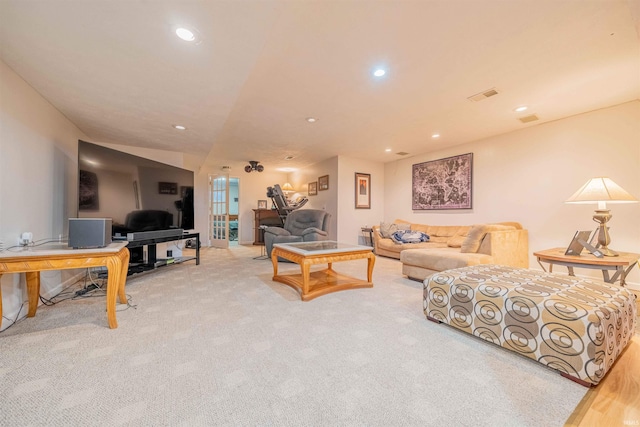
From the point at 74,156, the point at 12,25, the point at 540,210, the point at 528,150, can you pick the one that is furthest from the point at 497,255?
the point at 74,156

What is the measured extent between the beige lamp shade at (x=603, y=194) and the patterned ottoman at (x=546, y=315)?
1.05 meters

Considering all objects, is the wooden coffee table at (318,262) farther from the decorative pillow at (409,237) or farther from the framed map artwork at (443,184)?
the framed map artwork at (443,184)

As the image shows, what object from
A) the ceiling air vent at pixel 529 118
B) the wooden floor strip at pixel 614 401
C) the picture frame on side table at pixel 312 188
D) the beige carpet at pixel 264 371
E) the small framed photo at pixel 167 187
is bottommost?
the wooden floor strip at pixel 614 401

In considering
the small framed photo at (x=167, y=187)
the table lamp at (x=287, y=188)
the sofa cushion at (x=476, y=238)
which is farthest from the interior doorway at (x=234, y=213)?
the sofa cushion at (x=476, y=238)

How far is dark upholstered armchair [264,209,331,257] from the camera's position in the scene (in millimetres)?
4468

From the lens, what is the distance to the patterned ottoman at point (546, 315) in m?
1.28

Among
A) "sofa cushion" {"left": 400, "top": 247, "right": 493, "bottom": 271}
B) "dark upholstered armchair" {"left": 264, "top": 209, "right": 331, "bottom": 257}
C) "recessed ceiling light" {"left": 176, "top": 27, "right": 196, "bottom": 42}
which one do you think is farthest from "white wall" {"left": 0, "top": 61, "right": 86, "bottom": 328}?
"sofa cushion" {"left": 400, "top": 247, "right": 493, "bottom": 271}

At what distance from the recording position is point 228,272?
370cm

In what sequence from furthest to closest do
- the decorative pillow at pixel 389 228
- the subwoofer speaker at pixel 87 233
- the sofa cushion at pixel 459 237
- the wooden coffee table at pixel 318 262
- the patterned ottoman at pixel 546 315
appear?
the decorative pillow at pixel 389 228, the sofa cushion at pixel 459 237, the wooden coffee table at pixel 318 262, the subwoofer speaker at pixel 87 233, the patterned ottoman at pixel 546 315

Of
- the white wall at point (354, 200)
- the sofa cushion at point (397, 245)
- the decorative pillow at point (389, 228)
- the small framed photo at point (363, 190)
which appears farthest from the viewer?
the small framed photo at point (363, 190)

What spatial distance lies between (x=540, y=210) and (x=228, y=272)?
4.95 meters

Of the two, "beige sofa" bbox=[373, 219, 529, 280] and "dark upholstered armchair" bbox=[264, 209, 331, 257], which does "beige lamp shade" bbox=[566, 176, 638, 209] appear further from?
"dark upholstered armchair" bbox=[264, 209, 331, 257]

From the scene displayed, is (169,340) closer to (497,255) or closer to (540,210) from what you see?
(497,255)

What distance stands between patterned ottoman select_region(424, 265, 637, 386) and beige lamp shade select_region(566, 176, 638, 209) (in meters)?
1.05
